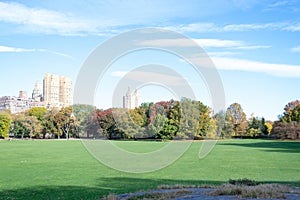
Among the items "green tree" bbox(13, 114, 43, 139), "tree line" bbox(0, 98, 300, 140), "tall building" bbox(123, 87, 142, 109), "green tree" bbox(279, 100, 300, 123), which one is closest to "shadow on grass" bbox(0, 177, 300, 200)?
"tall building" bbox(123, 87, 142, 109)

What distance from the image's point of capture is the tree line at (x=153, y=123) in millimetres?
83750

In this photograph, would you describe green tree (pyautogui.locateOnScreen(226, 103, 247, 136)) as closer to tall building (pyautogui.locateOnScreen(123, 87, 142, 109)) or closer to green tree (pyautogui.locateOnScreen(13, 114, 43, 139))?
green tree (pyautogui.locateOnScreen(13, 114, 43, 139))

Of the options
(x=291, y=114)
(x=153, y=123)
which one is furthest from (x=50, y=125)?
(x=291, y=114)

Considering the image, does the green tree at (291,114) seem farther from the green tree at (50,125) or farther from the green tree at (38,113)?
the green tree at (38,113)

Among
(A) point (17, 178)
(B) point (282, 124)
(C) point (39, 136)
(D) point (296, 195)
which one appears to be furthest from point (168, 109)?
(D) point (296, 195)

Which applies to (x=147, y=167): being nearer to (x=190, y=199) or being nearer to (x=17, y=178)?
(x=17, y=178)

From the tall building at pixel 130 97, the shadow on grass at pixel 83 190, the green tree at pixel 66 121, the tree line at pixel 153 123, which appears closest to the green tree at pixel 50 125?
the tree line at pixel 153 123

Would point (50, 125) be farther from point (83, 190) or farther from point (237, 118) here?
point (83, 190)

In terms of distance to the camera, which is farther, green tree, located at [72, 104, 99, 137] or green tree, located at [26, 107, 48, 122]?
green tree, located at [26, 107, 48, 122]

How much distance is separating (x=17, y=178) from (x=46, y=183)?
10.7 ft

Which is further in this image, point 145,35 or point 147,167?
point 147,167

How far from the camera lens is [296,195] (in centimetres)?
1352

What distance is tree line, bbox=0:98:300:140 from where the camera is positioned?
8375 centimetres

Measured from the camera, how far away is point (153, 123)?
8225 cm
